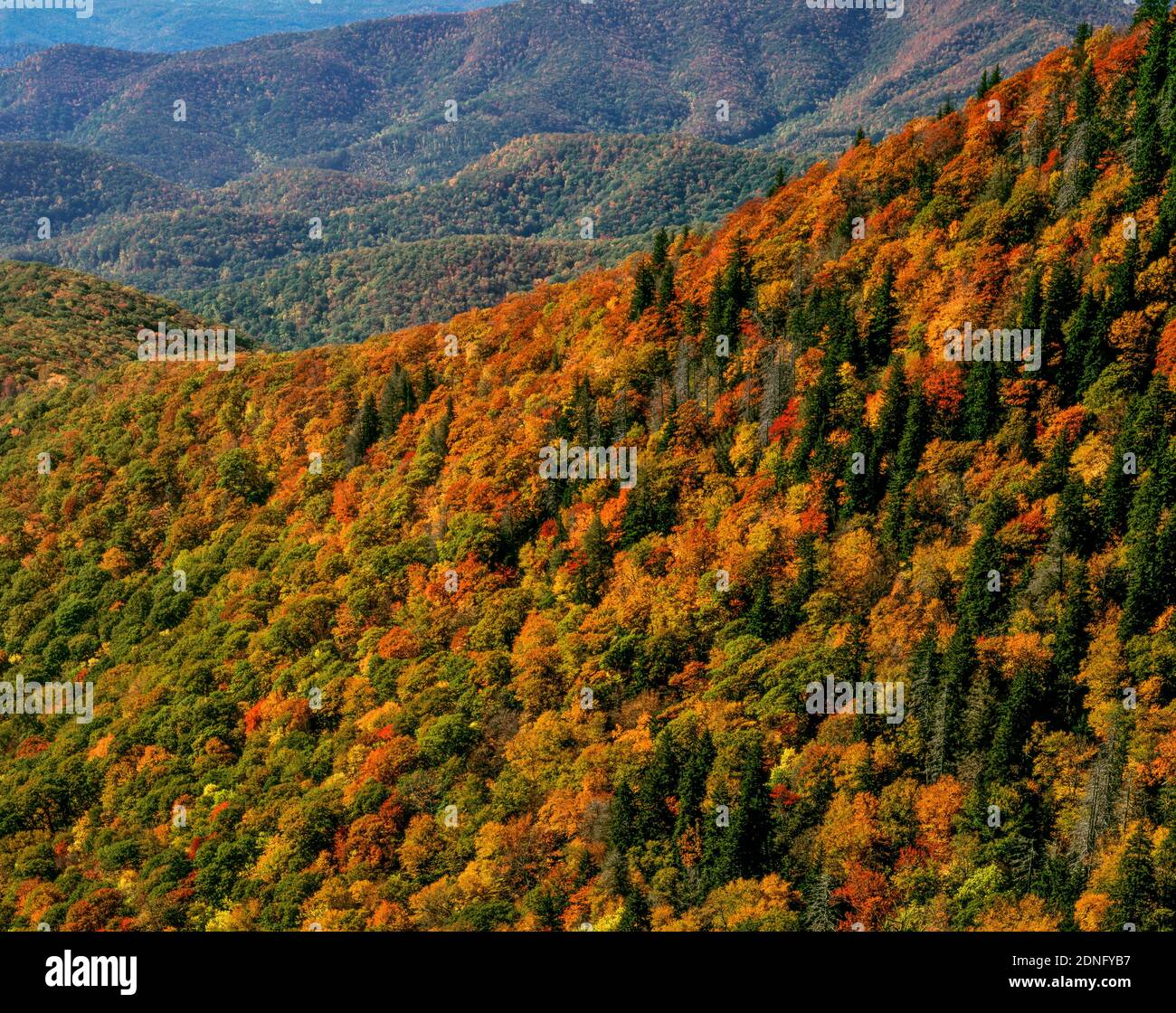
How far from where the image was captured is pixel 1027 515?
8212 centimetres

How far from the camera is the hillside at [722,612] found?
74312mm

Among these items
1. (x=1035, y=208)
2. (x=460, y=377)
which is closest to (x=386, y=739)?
(x=460, y=377)

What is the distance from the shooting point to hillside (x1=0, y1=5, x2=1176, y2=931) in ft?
244

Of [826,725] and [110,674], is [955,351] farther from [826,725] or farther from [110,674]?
[110,674]

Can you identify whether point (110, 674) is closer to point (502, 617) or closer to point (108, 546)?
point (108, 546)

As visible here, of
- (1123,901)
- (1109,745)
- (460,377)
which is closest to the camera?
(1123,901)

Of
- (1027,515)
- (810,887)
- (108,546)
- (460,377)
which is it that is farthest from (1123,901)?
(108,546)

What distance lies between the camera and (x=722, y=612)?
89938 mm

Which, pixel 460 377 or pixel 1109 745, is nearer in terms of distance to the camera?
pixel 1109 745

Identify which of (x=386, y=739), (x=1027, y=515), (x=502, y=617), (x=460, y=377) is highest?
(x=460, y=377)

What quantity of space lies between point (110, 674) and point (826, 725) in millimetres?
70647

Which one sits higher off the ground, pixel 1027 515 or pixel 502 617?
pixel 1027 515

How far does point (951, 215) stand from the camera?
Answer: 101688 mm

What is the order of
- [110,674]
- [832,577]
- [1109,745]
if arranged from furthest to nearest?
[110,674] → [832,577] → [1109,745]
